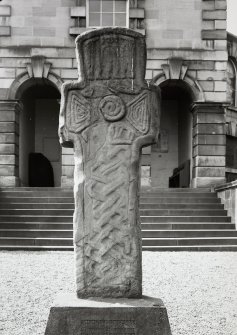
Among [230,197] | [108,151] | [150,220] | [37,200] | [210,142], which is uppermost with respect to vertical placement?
[210,142]

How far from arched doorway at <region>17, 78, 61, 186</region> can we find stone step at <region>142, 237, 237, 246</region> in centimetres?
745

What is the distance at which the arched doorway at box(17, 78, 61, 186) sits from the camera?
59.3ft

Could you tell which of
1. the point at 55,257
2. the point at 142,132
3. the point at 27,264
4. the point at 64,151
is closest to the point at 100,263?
the point at 142,132

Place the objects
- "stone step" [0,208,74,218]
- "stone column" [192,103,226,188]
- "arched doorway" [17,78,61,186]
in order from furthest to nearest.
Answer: "arched doorway" [17,78,61,186], "stone column" [192,103,226,188], "stone step" [0,208,74,218]

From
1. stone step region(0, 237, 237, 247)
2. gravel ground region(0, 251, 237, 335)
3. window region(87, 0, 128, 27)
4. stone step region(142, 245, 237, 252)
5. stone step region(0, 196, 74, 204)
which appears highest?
window region(87, 0, 128, 27)

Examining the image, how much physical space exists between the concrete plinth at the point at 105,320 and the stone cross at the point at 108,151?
0.26 m

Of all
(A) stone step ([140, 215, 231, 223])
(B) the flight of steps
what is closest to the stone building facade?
(B) the flight of steps

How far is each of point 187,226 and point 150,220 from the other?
885mm

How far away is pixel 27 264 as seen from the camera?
863 cm

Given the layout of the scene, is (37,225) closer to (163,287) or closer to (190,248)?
(190,248)

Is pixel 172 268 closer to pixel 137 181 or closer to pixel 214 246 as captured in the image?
pixel 214 246

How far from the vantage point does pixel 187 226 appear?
12031 mm

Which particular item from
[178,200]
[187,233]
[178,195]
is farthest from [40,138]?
[187,233]

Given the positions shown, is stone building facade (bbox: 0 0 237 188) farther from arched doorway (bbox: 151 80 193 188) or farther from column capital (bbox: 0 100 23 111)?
arched doorway (bbox: 151 80 193 188)
